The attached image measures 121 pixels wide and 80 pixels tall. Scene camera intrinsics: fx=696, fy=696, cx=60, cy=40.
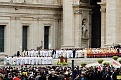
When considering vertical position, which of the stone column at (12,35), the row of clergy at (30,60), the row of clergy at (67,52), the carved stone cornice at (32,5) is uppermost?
the carved stone cornice at (32,5)

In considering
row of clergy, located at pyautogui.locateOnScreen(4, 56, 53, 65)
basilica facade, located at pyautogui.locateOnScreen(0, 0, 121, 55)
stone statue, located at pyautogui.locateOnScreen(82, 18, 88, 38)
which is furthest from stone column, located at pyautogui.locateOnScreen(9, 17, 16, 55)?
row of clergy, located at pyautogui.locateOnScreen(4, 56, 53, 65)

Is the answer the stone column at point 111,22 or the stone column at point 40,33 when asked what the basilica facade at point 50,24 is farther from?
the stone column at point 111,22

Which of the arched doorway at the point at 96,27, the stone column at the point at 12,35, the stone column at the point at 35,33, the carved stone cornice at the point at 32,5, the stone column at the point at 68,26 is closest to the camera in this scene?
the carved stone cornice at the point at 32,5

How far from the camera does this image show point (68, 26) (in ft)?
271

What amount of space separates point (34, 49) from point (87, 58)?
13.0 meters

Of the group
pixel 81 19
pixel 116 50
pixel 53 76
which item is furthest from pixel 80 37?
pixel 53 76

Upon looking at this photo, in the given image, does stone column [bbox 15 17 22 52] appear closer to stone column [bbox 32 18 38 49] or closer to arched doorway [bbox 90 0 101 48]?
stone column [bbox 32 18 38 49]

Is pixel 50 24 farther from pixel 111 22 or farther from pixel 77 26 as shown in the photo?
pixel 111 22

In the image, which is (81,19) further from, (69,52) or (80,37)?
(69,52)

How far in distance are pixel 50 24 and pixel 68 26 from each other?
14.1ft

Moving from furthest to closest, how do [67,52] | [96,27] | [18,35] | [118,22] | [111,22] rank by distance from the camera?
[96,27] → [18,35] → [118,22] → [111,22] → [67,52]

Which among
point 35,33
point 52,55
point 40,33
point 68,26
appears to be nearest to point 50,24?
point 40,33

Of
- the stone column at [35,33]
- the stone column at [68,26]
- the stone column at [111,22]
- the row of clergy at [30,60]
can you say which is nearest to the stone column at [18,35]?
the stone column at [35,33]

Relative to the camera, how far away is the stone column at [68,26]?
8275cm
